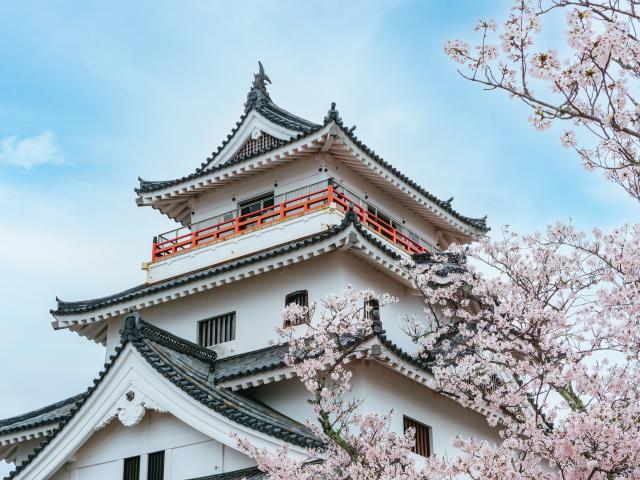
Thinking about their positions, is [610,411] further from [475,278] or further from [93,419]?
[93,419]

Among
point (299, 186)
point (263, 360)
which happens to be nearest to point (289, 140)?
point (299, 186)

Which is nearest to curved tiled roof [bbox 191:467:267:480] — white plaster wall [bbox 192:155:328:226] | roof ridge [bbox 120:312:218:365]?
roof ridge [bbox 120:312:218:365]

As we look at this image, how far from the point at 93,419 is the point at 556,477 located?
10.8m

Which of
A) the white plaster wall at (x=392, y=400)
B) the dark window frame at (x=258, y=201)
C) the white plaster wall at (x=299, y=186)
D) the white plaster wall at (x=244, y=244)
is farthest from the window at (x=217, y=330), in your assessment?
the white plaster wall at (x=299, y=186)

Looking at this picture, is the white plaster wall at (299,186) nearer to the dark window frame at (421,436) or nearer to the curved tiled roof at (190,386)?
the curved tiled roof at (190,386)

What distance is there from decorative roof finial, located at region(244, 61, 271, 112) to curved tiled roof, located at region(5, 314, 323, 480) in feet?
31.8

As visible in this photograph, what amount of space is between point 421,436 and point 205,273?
694cm

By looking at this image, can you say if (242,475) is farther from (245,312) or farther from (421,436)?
(245,312)

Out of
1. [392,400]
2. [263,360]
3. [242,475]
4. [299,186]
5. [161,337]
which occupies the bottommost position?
[242,475]

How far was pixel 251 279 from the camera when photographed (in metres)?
22.3

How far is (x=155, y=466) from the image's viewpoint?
60.5 ft

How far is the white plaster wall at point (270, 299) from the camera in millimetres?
21141

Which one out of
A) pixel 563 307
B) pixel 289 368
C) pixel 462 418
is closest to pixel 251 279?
pixel 289 368

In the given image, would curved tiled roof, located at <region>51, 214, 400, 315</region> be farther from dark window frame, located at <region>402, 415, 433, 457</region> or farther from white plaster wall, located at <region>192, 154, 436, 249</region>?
dark window frame, located at <region>402, 415, 433, 457</region>
